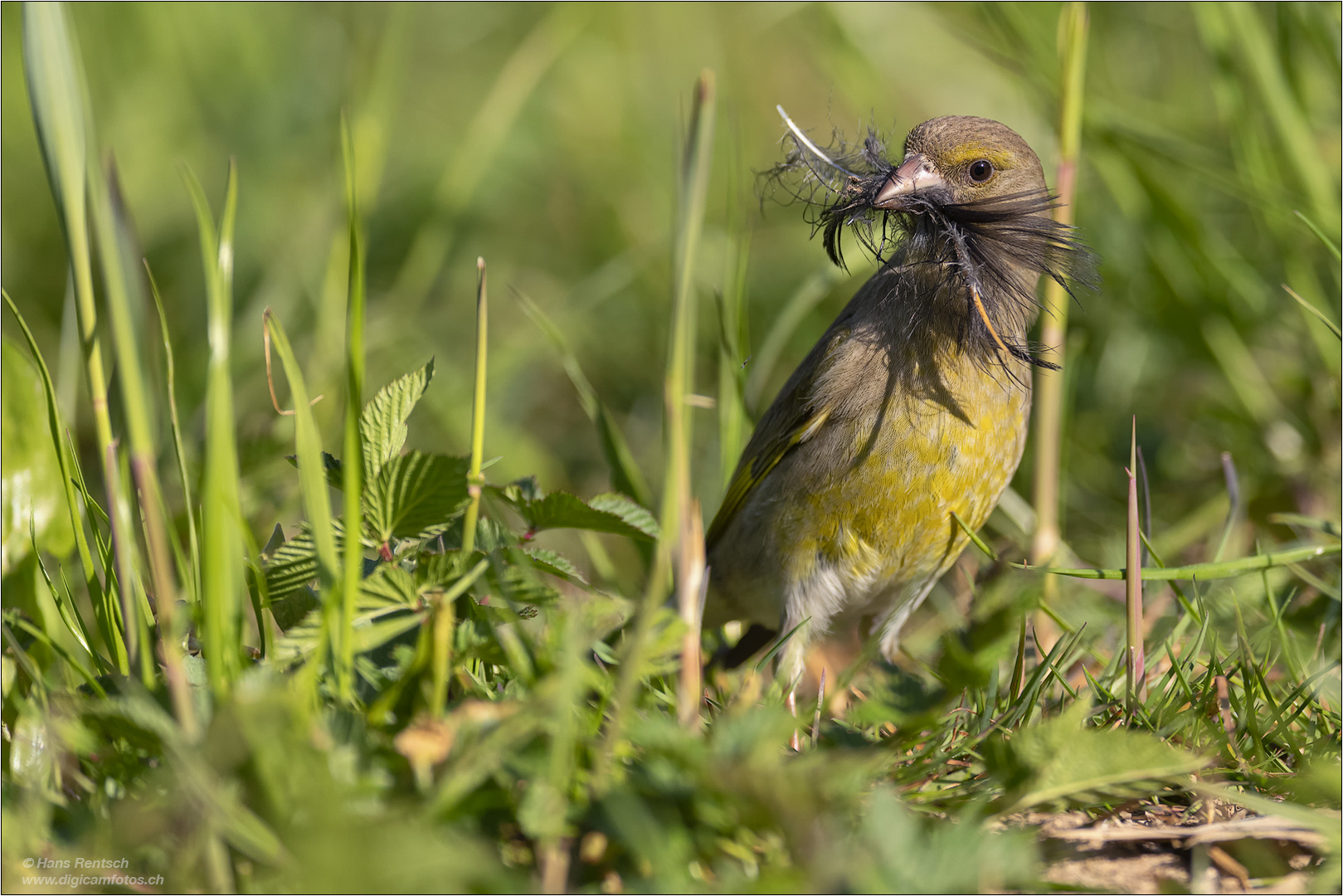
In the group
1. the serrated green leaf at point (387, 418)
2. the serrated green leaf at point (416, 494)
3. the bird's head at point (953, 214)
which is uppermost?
the bird's head at point (953, 214)

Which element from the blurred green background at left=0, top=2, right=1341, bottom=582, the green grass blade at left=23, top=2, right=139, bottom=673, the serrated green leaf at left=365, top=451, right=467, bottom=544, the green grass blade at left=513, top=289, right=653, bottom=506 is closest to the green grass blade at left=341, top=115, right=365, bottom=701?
the serrated green leaf at left=365, top=451, right=467, bottom=544

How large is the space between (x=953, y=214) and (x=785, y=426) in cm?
86

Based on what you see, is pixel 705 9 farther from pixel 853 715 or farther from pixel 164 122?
pixel 853 715

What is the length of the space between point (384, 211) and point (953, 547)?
15.0 feet

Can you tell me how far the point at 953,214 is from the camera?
2766 mm

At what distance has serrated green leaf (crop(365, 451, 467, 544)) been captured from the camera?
2.25 m

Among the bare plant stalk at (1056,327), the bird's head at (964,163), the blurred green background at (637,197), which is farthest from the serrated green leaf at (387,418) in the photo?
the bare plant stalk at (1056,327)

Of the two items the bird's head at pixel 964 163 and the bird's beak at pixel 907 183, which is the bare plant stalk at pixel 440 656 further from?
the bird's head at pixel 964 163

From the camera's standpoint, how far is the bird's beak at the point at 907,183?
2729 millimetres

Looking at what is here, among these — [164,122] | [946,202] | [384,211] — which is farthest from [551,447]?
[946,202]

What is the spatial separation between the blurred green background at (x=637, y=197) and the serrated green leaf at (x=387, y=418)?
3.84ft

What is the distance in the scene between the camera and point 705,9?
8391 millimetres

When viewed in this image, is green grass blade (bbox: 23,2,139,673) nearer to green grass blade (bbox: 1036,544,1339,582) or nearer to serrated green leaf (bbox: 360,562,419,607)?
serrated green leaf (bbox: 360,562,419,607)

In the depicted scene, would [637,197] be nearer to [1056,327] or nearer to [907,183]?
[1056,327]
